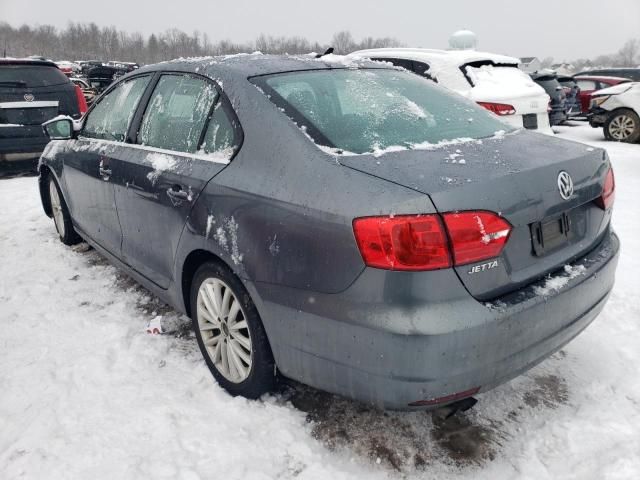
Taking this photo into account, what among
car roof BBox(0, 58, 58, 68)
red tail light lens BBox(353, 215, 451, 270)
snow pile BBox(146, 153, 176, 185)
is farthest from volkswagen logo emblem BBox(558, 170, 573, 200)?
car roof BBox(0, 58, 58, 68)

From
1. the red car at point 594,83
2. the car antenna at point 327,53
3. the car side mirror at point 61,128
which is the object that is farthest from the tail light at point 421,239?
the red car at point 594,83

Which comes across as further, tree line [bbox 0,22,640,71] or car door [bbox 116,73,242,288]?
tree line [bbox 0,22,640,71]

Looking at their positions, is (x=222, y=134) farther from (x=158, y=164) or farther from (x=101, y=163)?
(x=101, y=163)

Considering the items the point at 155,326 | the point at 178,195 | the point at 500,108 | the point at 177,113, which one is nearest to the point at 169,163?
the point at 178,195

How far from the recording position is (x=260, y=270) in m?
2.07

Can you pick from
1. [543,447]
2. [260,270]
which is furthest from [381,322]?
[543,447]

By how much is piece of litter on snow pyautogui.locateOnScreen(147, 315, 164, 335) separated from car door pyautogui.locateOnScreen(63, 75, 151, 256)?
564 mm

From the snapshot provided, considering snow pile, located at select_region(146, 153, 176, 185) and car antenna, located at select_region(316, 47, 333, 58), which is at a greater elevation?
car antenna, located at select_region(316, 47, 333, 58)

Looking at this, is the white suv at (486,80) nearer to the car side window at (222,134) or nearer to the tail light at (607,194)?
the tail light at (607,194)

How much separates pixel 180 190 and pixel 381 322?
133 cm

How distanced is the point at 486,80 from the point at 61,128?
5.06 m

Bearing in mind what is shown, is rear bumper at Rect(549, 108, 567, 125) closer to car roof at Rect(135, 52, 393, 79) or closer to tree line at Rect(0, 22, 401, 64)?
car roof at Rect(135, 52, 393, 79)

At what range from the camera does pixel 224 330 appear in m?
2.47

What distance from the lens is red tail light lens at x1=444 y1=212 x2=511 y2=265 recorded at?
5.49ft
